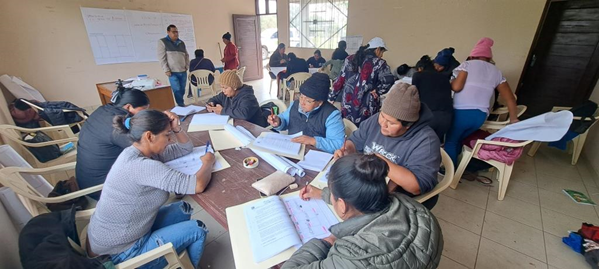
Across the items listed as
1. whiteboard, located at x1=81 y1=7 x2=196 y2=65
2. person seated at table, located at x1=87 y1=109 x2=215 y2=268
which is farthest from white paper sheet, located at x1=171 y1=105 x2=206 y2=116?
whiteboard, located at x1=81 y1=7 x2=196 y2=65

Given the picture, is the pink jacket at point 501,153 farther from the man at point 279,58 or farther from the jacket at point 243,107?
the man at point 279,58

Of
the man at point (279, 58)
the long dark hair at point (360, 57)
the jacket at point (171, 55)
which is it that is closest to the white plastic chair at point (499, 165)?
the long dark hair at point (360, 57)

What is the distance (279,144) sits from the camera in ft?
4.99

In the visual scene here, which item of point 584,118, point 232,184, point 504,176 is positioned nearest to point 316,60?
point 504,176

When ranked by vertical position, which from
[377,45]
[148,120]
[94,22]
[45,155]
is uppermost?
[94,22]

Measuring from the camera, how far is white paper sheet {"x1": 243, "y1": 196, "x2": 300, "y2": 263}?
809mm

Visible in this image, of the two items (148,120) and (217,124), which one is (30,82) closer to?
(217,124)

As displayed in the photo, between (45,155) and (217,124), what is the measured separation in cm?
167

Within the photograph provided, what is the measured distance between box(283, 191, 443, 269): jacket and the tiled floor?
1.16 m

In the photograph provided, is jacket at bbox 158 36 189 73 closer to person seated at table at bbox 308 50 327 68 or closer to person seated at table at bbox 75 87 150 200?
person seated at table at bbox 308 50 327 68

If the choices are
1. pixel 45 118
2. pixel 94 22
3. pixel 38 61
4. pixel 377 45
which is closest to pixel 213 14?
pixel 94 22

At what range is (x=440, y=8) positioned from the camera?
3.84 m

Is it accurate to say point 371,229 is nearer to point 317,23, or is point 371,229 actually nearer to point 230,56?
point 317,23

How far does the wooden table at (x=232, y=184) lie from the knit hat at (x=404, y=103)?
502mm
